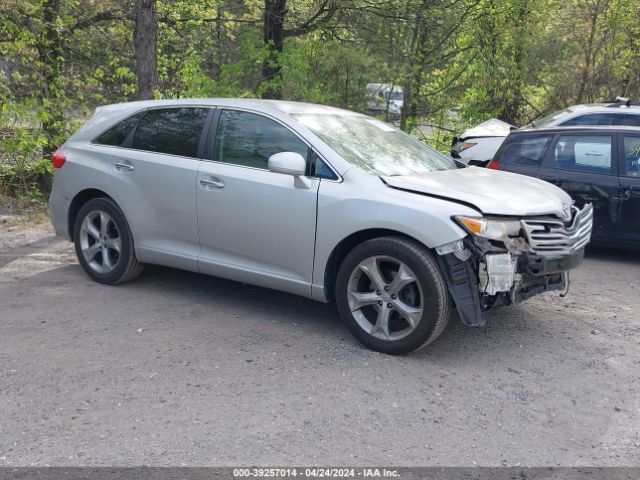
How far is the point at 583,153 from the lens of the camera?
805cm

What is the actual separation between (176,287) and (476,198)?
305cm

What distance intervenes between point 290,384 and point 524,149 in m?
5.19

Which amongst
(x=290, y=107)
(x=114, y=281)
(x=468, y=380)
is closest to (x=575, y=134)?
(x=290, y=107)

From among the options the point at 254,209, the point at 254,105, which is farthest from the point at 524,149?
the point at 254,209

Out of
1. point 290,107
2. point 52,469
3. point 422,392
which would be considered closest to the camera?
point 52,469

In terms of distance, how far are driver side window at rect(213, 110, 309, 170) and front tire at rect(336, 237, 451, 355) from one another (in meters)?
1.00

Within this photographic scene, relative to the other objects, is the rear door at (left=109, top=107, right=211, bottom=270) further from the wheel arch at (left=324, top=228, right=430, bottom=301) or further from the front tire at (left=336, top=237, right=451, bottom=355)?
the front tire at (left=336, top=237, right=451, bottom=355)

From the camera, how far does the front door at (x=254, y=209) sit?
17.1 feet

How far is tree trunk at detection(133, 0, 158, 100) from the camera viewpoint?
9.41 m

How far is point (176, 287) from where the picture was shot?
6.52 meters

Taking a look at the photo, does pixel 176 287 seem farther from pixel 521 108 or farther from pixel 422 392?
pixel 521 108

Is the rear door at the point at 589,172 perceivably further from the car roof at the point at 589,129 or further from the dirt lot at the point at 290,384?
the dirt lot at the point at 290,384

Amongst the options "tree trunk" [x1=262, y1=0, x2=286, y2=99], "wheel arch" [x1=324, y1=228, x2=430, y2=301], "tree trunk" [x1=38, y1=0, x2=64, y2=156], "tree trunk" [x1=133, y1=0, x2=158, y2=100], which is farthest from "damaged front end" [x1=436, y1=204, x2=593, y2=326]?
"tree trunk" [x1=38, y1=0, x2=64, y2=156]

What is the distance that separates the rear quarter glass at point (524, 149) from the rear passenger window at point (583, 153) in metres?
0.17
